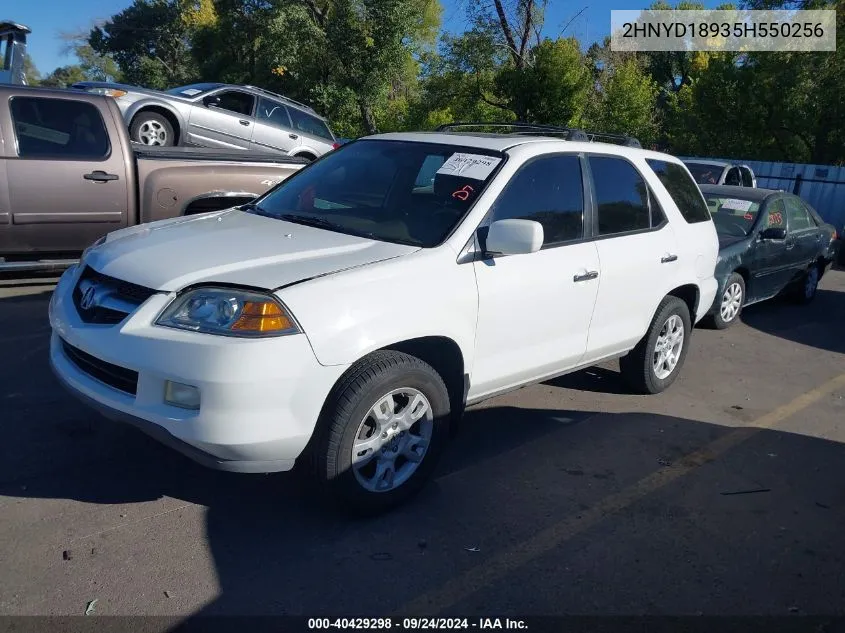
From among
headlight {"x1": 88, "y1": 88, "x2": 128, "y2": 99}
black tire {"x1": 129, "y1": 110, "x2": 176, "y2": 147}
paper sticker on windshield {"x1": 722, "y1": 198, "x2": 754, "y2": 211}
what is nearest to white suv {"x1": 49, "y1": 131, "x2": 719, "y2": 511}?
paper sticker on windshield {"x1": 722, "y1": 198, "x2": 754, "y2": 211}

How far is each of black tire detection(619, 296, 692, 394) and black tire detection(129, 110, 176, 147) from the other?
8.46 meters

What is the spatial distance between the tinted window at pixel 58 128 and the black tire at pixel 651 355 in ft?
16.3

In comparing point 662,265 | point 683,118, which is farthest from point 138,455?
point 683,118

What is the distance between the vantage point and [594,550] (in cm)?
354

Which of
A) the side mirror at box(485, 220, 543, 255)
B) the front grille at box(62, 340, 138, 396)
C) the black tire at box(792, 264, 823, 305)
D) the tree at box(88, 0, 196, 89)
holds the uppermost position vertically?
the tree at box(88, 0, 196, 89)

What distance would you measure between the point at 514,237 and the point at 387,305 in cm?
76

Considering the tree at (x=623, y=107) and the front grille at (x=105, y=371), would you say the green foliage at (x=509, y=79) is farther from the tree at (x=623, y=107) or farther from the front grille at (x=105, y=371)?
the front grille at (x=105, y=371)

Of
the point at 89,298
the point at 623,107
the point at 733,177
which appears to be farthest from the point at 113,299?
the point at 623,107

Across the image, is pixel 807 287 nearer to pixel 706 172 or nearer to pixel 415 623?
pixel 706 172

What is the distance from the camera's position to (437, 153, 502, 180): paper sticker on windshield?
412 cm

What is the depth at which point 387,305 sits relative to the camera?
3.37 meters

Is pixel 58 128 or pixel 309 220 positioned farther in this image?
pixel 58 128

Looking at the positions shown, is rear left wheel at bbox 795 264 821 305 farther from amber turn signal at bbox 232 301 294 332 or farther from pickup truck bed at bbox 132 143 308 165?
amber turn signal at bbox 232 301 294 332

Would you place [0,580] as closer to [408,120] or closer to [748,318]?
[748,318]
